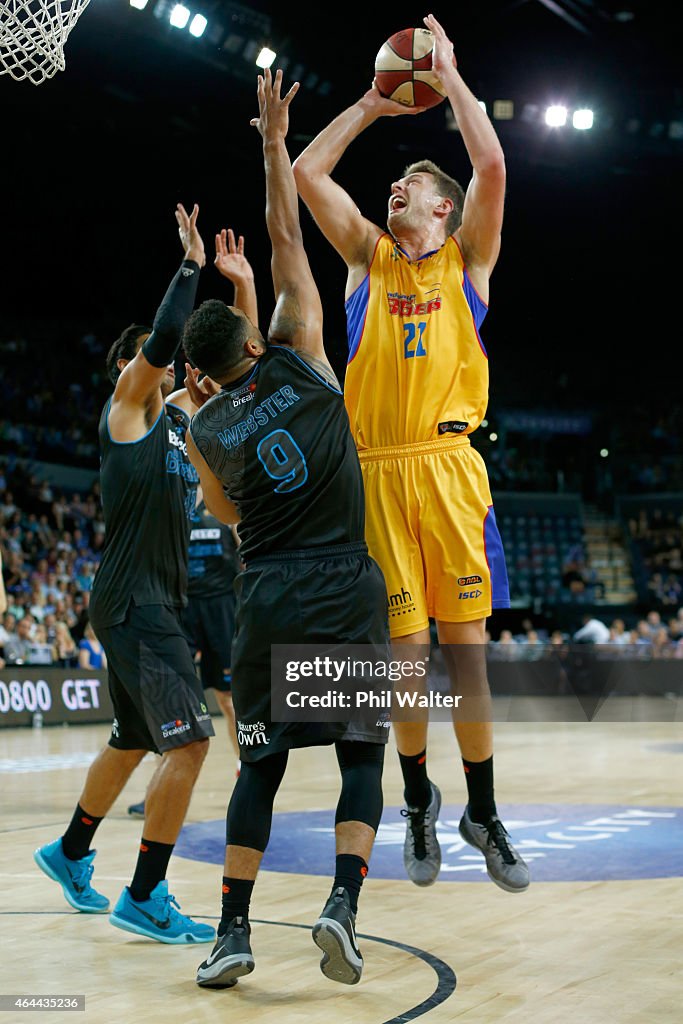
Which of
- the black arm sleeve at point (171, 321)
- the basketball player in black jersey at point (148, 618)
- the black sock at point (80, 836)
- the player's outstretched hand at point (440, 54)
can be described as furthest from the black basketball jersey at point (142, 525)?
the player's outstretched hand at point (440, 54)

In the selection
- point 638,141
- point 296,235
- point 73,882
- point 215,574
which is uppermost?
point 638,141

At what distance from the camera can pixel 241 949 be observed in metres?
3.82

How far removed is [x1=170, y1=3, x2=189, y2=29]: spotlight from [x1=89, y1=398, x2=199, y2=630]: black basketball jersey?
10.9 meters

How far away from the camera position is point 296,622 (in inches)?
158

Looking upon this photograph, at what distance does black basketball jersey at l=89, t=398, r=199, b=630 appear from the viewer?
5195 mm

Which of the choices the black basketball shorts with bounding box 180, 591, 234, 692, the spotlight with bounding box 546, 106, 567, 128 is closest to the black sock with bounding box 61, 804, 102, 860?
the black basketball shorts with bounding box 180, 591, 234, 692

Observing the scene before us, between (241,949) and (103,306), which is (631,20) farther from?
(241,949)

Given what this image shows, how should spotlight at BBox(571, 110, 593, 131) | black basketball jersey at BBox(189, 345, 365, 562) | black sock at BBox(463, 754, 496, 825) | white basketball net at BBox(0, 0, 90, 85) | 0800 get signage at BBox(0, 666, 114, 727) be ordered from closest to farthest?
black basketball jersey at BBox(189, 345, 365, 562) → black sock at BBox(463, 754, 496, 825) → white basketball net at BBox(0, 0, 90, 85) → 0800 get signage at BBox(0, 666, 114, 727) → spotlight at BBox(571, 110, 593, 131)

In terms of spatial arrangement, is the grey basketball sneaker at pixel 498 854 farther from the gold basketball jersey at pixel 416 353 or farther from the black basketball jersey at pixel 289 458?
the gold basketball jersey at pixel 416 353

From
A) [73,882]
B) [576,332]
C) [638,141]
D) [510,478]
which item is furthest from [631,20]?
[73,882]

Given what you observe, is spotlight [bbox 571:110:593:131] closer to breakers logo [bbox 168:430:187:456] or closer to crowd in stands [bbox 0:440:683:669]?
crowd in stands [bbox 0:440:683:669]

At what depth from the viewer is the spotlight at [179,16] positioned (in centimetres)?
1453

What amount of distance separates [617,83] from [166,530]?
54.6 feet

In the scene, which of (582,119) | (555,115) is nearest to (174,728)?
(555,115)
